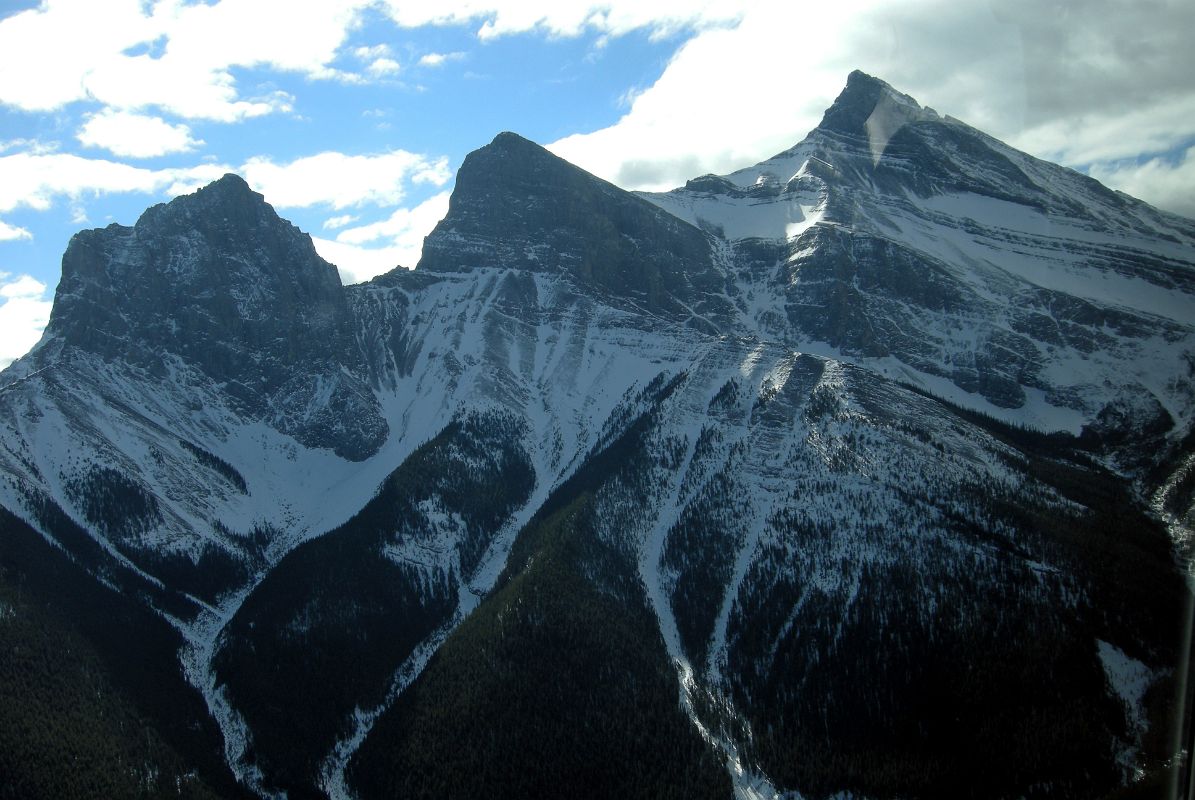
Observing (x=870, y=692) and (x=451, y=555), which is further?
(x=451, y=555)

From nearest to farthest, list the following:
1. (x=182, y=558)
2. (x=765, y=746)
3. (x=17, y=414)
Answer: (x=765, y=746) → (x=182, y=558) → (x=17, y=414)

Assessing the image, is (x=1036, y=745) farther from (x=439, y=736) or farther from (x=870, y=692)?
(x=439, y=736)

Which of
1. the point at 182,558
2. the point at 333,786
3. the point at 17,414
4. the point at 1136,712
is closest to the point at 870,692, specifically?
the point at 1136,712

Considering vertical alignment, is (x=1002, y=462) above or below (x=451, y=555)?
above

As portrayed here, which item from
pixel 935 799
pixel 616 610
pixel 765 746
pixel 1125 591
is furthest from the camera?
pixel 616 610

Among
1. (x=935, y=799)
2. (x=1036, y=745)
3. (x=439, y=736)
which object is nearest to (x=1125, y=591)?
(x=1036, y=745)

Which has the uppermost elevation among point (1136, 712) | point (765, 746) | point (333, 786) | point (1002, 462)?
point (1002, 462)

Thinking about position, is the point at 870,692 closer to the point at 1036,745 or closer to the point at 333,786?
the point at 1036,745

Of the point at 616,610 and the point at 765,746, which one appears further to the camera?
the point at 616,610

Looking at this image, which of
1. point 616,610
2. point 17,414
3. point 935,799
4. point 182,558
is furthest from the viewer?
point 17,414
